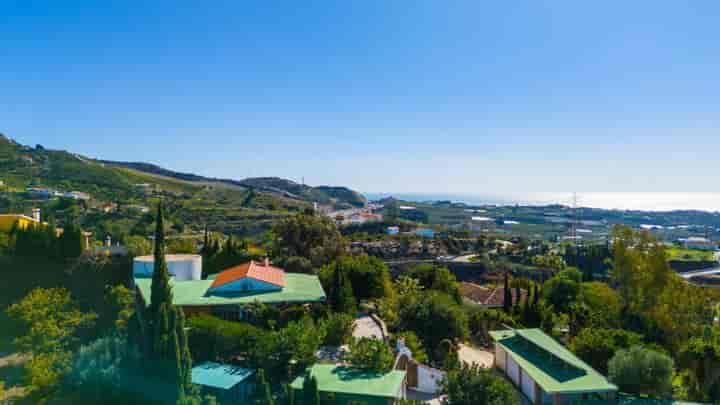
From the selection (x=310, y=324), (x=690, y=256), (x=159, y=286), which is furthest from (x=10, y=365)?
(x=690, y=256)

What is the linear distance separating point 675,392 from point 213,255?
27.9 m

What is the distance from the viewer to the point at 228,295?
22.0m

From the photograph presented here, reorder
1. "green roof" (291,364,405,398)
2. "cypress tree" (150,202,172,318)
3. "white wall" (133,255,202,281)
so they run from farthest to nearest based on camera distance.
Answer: "white wall" (133,255,202,281)
"cypress tree" (150,202,172,318)
"green roof" (291,364,405,398)

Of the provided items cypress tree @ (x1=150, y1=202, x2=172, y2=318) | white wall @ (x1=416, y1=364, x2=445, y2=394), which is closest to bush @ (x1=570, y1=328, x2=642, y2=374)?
white wall @ (x1=416, y1=364, x2=445, y2=394)

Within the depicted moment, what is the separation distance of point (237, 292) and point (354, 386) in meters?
9.49

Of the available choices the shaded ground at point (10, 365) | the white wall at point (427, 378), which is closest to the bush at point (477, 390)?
the white wall at point (427, 378)

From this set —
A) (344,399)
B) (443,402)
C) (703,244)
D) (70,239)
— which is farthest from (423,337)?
(703,244)

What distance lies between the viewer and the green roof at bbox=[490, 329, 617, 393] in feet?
53.5

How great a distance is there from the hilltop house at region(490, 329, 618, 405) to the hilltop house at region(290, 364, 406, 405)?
5.53m

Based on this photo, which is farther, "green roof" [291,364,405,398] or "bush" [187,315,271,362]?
"bush" [187,315,271,362]

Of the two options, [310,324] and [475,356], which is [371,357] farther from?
[475,356]

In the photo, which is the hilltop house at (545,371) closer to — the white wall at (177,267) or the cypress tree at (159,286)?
the cypress tree at (159,286)

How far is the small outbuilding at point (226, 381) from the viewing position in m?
15.9

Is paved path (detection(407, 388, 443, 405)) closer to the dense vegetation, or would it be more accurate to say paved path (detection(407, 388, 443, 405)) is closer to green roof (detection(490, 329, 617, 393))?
the dense vegetation
